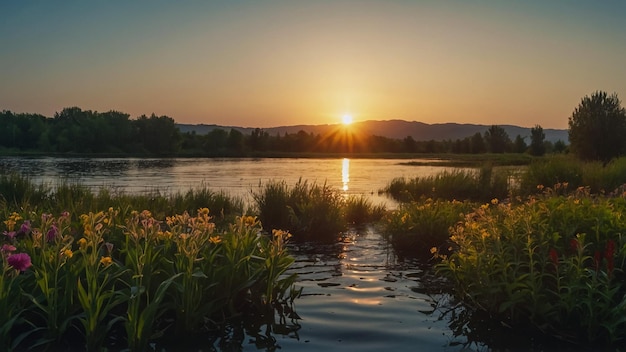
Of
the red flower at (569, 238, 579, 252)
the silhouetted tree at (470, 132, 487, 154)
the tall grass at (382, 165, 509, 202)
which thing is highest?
the silhouetted tree at (470, 132, 487, 154)

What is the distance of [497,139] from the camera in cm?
10212

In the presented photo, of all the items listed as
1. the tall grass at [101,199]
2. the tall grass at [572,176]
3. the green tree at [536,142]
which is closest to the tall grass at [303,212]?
the tall grass at [101,199]

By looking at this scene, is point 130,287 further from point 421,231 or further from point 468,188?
point 468,188

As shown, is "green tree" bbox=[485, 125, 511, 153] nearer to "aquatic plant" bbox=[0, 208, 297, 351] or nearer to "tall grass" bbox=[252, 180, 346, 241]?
"tall grass" bbox=[252, 180, 346, 241]

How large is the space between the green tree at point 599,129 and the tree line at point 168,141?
43.5 metres

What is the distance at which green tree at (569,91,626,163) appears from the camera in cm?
4319

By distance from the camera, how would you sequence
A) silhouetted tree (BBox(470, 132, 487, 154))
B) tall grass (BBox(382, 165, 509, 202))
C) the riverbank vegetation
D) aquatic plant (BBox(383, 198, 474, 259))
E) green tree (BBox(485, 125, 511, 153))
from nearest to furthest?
the riverbank vegetation
aquatic plant (BBox(383, 198, 474, 259))
tall grass (BBox(382, 165, 509, 202))
green tree (BBox(485, 125, 511, 153))
silhouetted tree (BBox(470, 132, 487, 154))

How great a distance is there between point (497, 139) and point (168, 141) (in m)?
64.4

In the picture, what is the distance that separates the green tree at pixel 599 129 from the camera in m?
43.2

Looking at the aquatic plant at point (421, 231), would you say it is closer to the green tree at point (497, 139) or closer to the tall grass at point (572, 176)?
the tall grass at point (572, 176)

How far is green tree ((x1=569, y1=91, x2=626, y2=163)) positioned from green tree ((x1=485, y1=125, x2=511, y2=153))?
57.1m

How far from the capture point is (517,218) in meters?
6.98

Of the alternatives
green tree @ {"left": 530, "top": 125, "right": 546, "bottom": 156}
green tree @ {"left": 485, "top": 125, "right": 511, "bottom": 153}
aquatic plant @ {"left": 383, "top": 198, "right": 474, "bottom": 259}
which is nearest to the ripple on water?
aquatic plant @ {"left": 383, "top": 198, "right": 474, "bottom": 259}

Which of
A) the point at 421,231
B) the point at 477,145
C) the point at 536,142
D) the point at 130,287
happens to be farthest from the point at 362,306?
the point at 477,145
